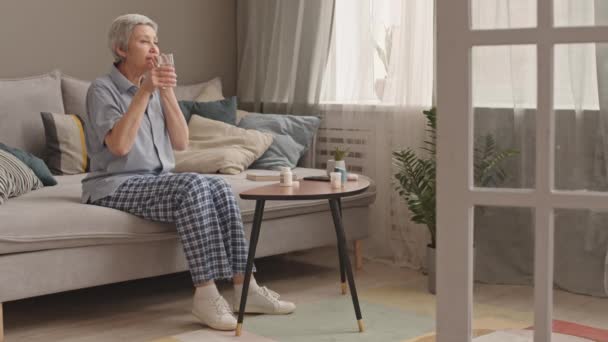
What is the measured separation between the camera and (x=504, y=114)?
122 centimetres

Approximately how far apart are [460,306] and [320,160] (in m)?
3.15

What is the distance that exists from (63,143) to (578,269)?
106 inches

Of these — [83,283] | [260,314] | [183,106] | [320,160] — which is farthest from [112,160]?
[320,160]

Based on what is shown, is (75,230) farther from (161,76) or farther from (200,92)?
(200,92)

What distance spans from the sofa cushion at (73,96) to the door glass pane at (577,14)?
302 cm

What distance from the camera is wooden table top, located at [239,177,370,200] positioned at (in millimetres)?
2742

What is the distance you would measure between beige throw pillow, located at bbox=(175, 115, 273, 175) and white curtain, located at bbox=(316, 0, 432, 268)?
1.52 feet

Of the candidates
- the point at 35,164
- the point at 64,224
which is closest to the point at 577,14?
the point at 64,224

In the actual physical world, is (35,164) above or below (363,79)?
below

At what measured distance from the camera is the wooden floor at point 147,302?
288 centimetres

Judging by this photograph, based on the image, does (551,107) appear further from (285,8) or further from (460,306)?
(285,8)

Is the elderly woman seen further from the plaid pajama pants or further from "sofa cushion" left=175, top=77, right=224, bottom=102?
"sofa cushion" left=175, top=77, right=224, bottom=102

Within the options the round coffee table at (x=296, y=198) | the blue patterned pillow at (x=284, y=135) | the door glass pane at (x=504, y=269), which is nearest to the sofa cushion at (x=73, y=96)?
the blue patterned pillow at (x=284, y=135)

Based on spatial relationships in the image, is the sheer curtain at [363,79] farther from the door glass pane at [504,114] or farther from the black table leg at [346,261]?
the door glass pane at [504,114]
